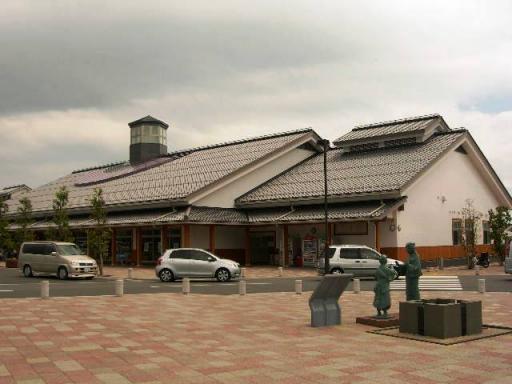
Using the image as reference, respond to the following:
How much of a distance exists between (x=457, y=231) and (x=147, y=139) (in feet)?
106

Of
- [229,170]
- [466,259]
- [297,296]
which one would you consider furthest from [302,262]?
[297,296]

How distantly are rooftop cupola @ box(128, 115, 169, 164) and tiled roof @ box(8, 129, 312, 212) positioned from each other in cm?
687

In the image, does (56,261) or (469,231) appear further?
(469,231)

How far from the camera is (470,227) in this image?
37.7 m

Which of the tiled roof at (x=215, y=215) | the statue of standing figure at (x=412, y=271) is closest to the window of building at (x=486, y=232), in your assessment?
the tiled roof at (x=215, y=215)

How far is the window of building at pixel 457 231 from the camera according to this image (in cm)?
3872

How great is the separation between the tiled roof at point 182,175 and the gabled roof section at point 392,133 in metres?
3.74

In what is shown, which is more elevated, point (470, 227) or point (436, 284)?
point (470, 227)

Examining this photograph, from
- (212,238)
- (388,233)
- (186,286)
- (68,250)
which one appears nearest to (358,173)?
(388,233)

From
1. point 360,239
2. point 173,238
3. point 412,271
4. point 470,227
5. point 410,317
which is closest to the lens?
point 410,317

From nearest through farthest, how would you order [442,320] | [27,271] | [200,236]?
1. [442,320]
2. [27,271]
3. [200,236]

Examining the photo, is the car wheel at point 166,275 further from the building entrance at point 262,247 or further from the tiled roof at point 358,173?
the building entrance at point 262,247

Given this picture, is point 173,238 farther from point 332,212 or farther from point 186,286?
point 186,286

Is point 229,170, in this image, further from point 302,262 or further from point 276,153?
point 302,262
